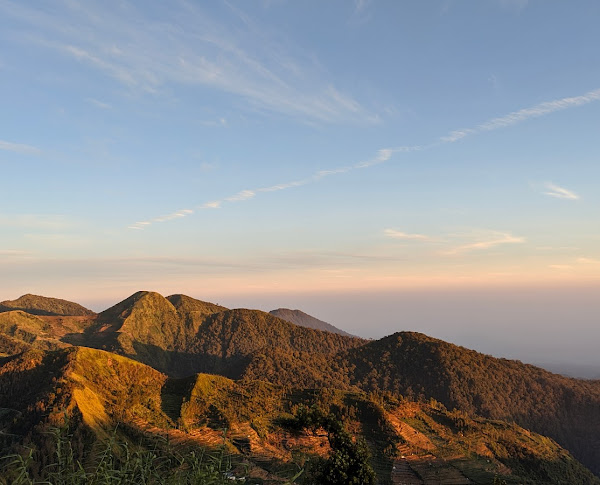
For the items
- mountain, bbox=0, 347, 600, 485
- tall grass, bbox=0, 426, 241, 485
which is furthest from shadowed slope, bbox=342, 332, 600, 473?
tall grass, bbox=0, 426, 241, 485

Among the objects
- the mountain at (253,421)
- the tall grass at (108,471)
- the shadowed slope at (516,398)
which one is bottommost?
the shadowed slope at (516,398)

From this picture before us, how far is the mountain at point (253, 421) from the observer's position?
76375 mm

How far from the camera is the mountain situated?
3007 inches

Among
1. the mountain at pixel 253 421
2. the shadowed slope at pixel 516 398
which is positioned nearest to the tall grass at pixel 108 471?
the mountain at pixel 253 421

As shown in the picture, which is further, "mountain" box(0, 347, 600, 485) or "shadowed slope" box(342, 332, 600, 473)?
"shadowed slope" box(342, 332, 600, 473)

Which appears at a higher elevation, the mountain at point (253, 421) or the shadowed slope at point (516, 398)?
the mountain at point (253, 421)

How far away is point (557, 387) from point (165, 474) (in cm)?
23638

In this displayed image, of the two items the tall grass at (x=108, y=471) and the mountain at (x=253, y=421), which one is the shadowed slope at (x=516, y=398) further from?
the tall grass at (x=108, y=471)

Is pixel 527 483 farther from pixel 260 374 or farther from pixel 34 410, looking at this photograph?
pixel 260 374

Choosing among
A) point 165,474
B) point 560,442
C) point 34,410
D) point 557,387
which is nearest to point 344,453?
point 165,474

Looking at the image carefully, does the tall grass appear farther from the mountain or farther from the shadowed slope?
the shadowed slope

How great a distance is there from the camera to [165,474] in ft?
27.2

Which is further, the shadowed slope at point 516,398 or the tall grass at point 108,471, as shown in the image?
the shadowed slope at point 516,398

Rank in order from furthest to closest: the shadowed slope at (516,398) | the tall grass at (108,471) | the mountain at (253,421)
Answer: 1. the shadowed slope at (516,398)
2. the mountain at (253,421)
3. the tall grass at (108,471)
